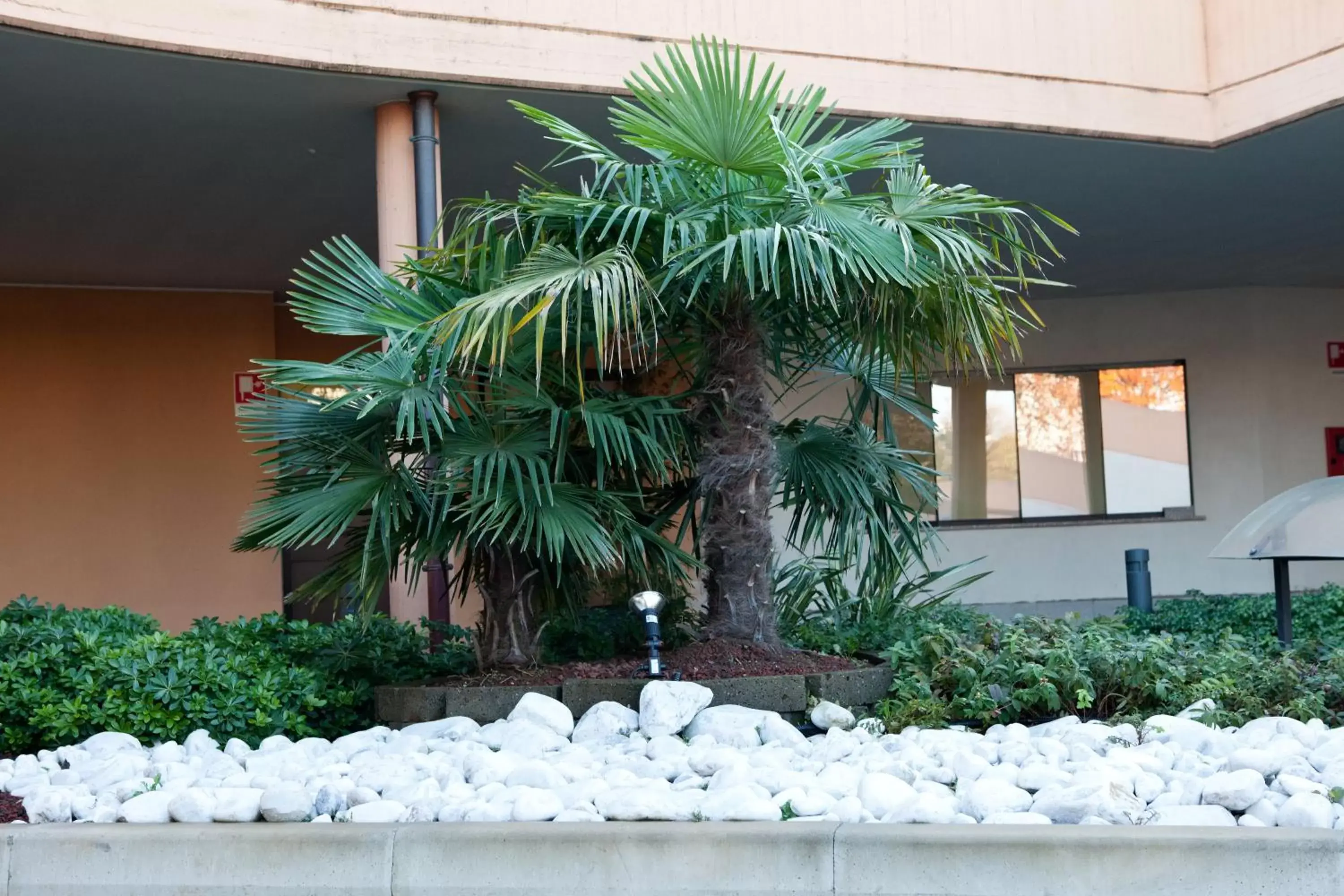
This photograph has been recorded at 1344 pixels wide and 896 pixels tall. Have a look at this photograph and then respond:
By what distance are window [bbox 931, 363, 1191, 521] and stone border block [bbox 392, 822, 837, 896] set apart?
31.8 ft

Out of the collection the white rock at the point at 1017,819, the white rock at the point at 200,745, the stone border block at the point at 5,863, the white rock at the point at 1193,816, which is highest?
the white rock at the point at 200,745

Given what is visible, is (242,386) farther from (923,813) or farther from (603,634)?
(923,813)

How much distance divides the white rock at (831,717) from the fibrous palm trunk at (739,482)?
24.8 inches

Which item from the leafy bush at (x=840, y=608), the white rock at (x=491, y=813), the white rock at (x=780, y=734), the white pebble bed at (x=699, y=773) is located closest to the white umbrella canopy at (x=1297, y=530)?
the leafy bush at (x=840, y=608)

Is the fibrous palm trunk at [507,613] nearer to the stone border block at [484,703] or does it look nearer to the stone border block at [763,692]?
the stone border block at [484,703]

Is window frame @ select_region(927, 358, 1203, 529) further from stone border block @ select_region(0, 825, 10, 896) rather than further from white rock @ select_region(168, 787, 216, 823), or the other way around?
stone border block @ select_region(0, 825, 10, 896)

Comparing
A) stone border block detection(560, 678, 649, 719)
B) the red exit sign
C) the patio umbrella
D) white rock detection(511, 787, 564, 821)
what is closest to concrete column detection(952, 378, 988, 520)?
the patio umbrella

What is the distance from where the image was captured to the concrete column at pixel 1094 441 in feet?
42.7

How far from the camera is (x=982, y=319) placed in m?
5.68

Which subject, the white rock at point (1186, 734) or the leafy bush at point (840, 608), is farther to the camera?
→ the leafy bush at point (840, 608)

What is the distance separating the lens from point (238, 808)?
3926 millimetres

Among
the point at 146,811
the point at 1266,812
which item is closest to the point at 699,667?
the point at 146,811

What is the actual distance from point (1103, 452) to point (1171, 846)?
10.3m

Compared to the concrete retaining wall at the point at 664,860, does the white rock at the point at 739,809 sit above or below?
above
